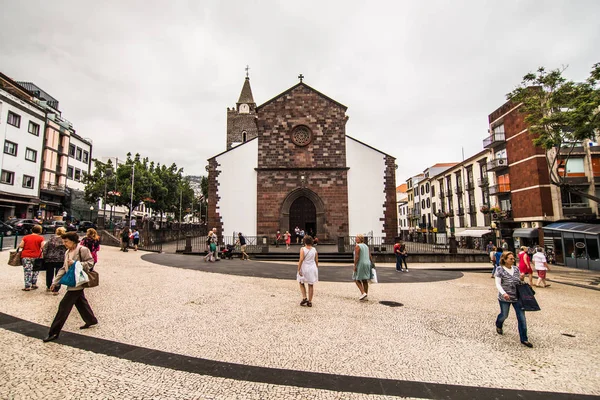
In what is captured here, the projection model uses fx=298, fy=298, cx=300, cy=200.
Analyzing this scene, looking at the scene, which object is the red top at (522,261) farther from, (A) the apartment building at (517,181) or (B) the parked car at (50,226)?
(B) the parked car at (50,226)

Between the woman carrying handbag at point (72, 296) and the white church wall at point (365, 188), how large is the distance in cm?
1895

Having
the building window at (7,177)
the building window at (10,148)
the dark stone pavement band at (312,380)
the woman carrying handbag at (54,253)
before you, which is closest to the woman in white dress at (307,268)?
the dark stone pavement band at (312,380)

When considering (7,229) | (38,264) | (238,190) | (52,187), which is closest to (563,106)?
(238,190)

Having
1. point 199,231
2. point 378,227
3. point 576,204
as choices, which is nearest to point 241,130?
point 199,231

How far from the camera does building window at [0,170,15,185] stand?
28.5 meters

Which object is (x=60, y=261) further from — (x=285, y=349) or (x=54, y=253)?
(x=285, y=349)

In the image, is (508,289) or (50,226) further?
(50,226)

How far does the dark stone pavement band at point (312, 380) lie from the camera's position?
129 inches

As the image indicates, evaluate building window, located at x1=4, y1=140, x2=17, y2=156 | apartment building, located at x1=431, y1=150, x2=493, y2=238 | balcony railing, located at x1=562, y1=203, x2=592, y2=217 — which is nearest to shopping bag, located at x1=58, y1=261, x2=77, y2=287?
apartment building, located at x1=431, y1=150, x2=493, y2=238

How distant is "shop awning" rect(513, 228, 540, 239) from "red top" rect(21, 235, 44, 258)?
3051cm

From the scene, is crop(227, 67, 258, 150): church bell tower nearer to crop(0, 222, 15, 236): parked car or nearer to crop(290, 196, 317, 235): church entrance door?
crop(290, 196, 317, 235): church entrance door

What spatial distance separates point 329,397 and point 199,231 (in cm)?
3738

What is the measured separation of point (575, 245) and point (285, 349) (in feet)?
82.1

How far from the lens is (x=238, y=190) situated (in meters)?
23.0
